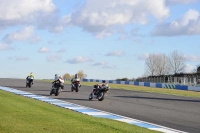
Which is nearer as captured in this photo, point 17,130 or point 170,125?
point 17,130

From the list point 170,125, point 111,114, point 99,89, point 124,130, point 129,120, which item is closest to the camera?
point 124,130

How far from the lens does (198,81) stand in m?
47.1

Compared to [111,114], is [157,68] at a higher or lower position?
higher

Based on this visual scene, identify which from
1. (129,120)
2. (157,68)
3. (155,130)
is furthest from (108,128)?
(157,68)

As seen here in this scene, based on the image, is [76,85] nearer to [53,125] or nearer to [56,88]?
[56,88]

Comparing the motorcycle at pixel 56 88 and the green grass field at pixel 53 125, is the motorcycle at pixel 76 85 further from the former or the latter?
the green grass field at pixel 53 125

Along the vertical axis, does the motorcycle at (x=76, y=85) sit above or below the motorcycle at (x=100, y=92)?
→ above

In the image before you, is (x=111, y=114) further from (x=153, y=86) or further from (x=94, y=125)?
(x=153, y=86)

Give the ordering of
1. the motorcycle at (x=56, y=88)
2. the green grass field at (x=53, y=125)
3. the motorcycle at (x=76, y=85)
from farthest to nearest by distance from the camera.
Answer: the motorcycle at (x=76, y=85)
the motorcycle at (x=56, y=88)
the green grass field at (x=53, y=125)

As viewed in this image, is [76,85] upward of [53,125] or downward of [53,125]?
upward

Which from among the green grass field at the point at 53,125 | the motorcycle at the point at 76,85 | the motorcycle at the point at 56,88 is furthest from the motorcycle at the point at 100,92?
the green grass field at the point at 53,125

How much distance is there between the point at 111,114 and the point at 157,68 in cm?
7878

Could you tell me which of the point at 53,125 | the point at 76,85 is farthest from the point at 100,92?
the point at 53,125

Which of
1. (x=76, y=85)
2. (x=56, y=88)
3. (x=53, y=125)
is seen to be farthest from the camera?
(x=76, y=85)
